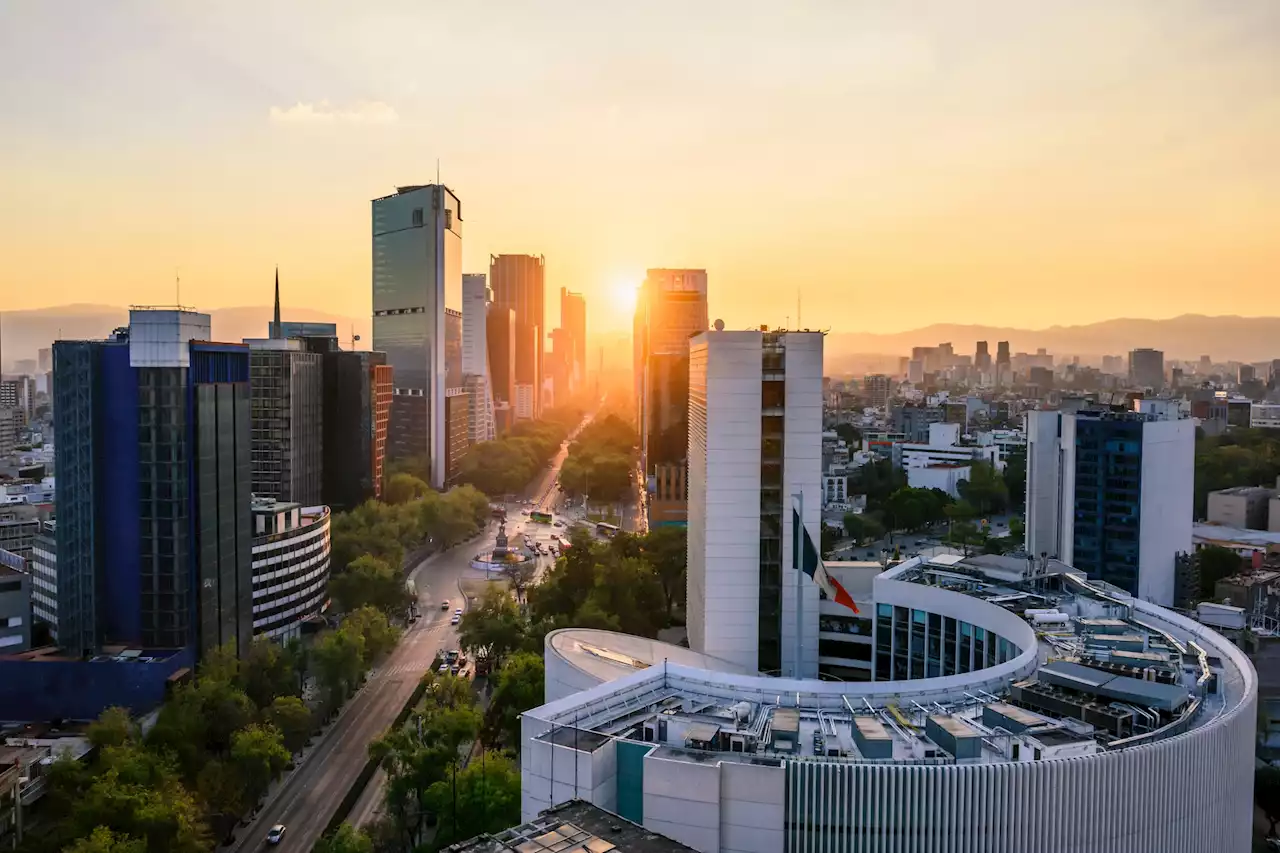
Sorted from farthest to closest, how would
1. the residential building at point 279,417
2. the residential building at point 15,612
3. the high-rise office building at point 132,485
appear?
the residential building at point 279,417, the residential building at point 15,612, the high-rise office building at point 132,485

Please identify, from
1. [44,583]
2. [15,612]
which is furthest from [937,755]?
[44,583]

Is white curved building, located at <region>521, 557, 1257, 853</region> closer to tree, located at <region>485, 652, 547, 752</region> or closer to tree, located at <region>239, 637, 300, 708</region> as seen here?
tree, located at <region>485, 652, 547, 752</region>

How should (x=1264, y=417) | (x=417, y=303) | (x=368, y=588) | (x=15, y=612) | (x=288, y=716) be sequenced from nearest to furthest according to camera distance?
(x=288, y=716) → (x=15, y=612) → (x=368, y=588) → (x=417, y=303) → (x=1264, y=417)

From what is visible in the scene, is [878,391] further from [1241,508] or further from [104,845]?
[104,845]

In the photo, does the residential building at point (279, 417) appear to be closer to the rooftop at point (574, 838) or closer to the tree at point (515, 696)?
the tree at point (515, 696)

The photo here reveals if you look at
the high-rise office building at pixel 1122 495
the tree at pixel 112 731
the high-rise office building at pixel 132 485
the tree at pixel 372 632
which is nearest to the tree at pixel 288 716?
the tree at pixel 112 731

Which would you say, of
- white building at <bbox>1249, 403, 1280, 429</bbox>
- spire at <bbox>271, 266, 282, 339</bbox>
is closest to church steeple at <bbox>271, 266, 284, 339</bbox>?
spire at <bbox>271, 266, 282, 339</bbox>

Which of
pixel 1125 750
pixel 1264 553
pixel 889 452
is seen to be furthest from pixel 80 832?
pixel 889 452
